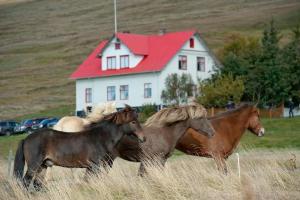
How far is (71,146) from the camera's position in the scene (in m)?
15.8

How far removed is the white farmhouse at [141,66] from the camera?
67500 mm

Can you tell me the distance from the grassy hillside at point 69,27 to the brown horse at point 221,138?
5979cm

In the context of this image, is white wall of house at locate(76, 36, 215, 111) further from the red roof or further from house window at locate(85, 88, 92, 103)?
the red roof

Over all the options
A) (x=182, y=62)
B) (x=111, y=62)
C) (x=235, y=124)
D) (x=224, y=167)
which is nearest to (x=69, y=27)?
(x=111, y=62)

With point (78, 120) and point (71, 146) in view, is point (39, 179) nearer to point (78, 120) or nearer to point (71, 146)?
point (71, 146)

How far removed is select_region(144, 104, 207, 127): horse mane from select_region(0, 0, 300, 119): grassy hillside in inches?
2366

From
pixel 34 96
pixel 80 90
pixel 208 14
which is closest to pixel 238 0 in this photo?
pixel 208 14

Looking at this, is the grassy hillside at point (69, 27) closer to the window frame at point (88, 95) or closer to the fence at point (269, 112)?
the window frame at point (88, 95)

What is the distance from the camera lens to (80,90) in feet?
239

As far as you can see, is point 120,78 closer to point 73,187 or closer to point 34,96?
point 34,96

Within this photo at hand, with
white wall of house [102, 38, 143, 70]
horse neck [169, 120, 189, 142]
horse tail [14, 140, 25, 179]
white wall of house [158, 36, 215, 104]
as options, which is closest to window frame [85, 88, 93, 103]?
white wall of house [102, 38, 143, 70]

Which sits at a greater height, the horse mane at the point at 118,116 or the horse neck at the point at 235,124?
the horse mane at the point at 118,116

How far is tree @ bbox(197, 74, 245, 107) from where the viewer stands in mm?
58156

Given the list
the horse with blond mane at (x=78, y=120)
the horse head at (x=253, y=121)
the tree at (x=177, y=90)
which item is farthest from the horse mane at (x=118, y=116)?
the tree at (x=177, y=90)
